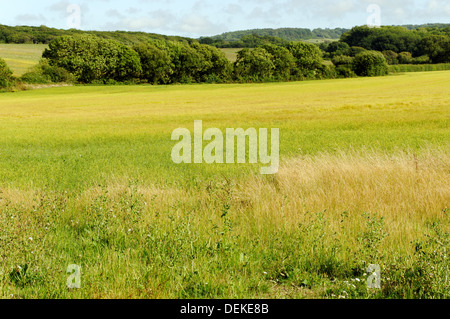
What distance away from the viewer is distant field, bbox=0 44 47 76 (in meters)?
106

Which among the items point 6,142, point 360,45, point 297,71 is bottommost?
point 6,142

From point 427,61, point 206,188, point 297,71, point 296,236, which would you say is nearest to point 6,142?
point 206,188

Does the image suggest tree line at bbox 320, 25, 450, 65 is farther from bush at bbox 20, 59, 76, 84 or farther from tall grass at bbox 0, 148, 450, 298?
tall grass at bbox 0, 148, 450, 298

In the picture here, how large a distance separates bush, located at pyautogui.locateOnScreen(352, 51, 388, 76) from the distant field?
82.5 meters

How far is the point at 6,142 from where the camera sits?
2422 cm

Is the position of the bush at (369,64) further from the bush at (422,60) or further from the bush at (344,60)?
the bush at (422,60)

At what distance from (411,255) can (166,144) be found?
17.3 meters

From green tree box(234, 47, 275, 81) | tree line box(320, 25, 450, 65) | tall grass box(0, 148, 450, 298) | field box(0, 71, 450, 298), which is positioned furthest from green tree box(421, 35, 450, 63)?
tall grass box(0, 148, 450, 298)

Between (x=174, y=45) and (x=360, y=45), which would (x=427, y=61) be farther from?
(x=174, y=45)

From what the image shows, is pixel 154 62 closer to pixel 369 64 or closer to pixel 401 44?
pixel 369 64

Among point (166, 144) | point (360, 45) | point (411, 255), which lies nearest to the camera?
point (411, 255)

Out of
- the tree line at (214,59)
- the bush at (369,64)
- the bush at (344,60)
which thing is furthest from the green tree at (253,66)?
the bush at (369,64)

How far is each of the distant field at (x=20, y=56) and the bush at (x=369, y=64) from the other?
82.5 metres

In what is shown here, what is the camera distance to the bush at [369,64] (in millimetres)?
112875
